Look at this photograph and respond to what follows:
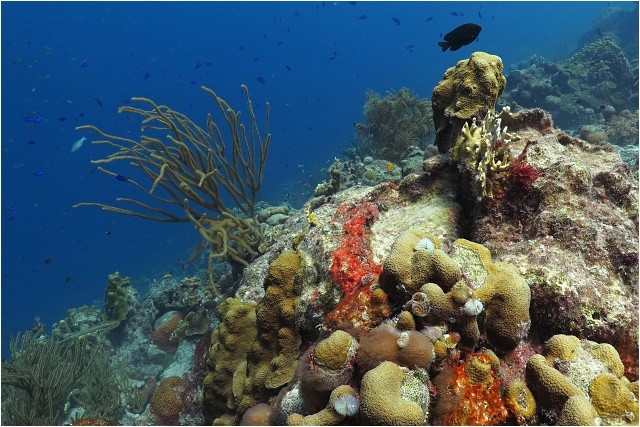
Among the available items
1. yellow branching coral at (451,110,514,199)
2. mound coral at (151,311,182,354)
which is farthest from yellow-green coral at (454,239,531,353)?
mound coral at (151,311,182,354)

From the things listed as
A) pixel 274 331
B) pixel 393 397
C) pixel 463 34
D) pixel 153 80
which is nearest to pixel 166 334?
pixel 274 331

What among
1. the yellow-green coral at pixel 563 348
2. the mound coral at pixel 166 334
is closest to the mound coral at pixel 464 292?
the yellow-green coral at pixel 563 348

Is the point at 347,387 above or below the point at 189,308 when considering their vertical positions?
below

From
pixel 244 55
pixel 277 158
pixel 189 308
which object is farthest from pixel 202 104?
pixel 189 308

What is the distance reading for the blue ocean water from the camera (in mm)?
46781

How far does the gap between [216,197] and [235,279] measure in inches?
61.3

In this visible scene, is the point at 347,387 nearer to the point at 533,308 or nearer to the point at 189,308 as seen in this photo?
the point at 533,308

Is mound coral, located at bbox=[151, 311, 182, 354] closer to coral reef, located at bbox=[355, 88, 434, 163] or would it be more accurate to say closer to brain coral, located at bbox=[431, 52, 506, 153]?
coral reef, located at bbox=[355, 88, 434, 163]

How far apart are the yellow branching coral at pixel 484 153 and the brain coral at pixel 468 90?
1.05 feet

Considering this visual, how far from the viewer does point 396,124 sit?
1084cm

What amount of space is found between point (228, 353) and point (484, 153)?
291 centimetres

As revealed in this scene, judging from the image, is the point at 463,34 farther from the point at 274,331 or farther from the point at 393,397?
the point at 393,397

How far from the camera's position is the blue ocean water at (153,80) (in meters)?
46.8

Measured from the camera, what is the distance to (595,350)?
212cm
